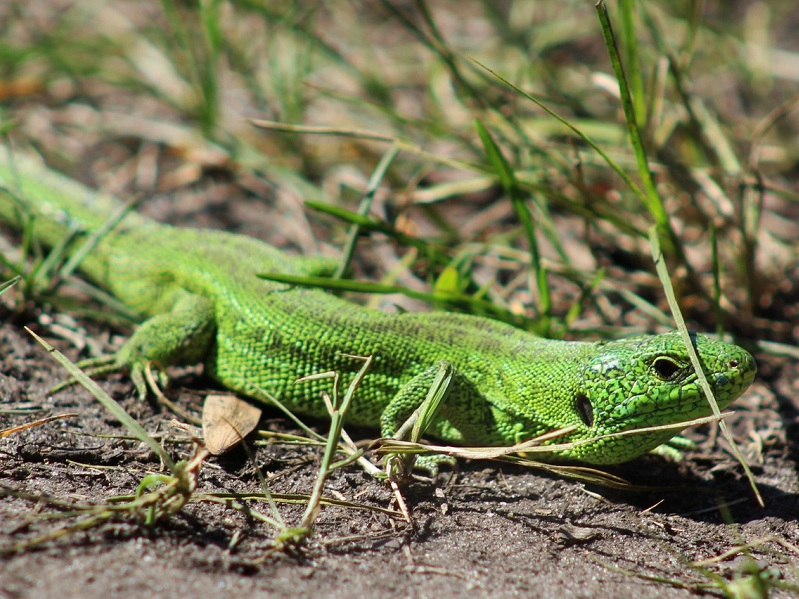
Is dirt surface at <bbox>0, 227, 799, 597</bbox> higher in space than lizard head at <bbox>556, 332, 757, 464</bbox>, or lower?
lower

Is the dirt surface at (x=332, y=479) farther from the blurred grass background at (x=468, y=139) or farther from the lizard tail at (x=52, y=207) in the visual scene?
the lizard tail at (x=52, y=207)

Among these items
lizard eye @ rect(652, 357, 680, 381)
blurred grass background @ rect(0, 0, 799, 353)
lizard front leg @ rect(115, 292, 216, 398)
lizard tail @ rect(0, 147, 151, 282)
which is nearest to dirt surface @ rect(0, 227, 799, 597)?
lizard front leg @ rect(115, 292, 216, 398)

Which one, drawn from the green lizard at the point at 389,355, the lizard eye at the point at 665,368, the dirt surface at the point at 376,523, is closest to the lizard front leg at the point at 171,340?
the green lizard at the point at 389,355

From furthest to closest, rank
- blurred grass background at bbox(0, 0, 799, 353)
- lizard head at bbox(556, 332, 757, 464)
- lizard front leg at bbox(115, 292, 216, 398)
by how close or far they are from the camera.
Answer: blurred grass background at bbox(0, 0, 799, 353), lizard front leg at bbox(115, 292, 216, 398), lizard head at bbox(556, 332, 757, 464)

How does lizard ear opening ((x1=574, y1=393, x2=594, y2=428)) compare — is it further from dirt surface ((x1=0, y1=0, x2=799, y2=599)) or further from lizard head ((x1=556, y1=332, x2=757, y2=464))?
dirt surface ((x1=0, y1=0, x2=799, y2=599))

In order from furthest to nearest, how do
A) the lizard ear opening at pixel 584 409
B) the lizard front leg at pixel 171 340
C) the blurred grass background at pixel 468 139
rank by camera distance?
the blurred grass background at pixel 468 139 → the lizard front leg at pixel 171 340 → the lizard ear opening at pixel 584 409

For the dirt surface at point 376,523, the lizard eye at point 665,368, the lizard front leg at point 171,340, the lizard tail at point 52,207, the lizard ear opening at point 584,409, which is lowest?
the dirt surface at point 376,523

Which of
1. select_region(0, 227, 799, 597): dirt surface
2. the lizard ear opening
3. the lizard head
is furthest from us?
the lizard ear opening

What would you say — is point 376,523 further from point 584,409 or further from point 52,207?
point 52,207
